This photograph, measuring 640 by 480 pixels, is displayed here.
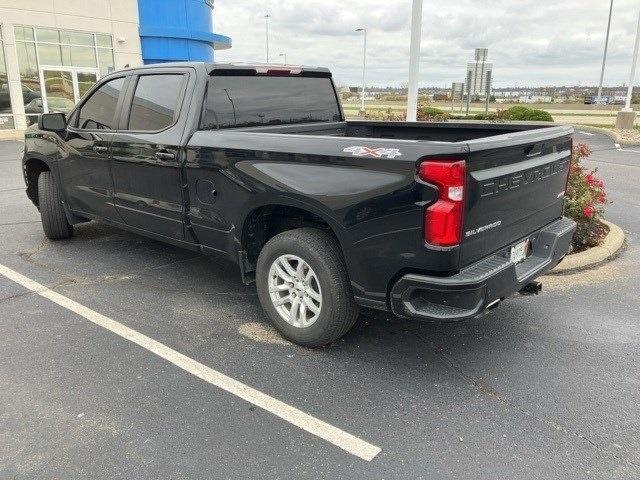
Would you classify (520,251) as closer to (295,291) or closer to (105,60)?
(295,291)

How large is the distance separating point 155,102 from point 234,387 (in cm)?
249

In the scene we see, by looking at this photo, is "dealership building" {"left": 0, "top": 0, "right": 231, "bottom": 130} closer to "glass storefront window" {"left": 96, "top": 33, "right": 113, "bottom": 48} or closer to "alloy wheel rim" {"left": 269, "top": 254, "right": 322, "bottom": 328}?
"glass storefront window" {"left": 96, "top": 33, "right": 113, "bottom": 48}

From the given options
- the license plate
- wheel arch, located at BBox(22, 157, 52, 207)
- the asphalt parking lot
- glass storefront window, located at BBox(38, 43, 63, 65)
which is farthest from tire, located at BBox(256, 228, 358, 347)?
glass storefront window, located at BBox(38, 43, 63, 65)

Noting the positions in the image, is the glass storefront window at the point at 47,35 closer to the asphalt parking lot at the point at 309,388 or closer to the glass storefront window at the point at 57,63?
the glass storefront window at the point at 57,63

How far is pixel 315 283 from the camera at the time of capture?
3.62m

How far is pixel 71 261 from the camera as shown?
220 inches

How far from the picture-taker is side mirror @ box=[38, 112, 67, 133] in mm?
5285

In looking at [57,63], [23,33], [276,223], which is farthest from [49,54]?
[276,223]

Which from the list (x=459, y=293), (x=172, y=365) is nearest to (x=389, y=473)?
(x=459, y=293)

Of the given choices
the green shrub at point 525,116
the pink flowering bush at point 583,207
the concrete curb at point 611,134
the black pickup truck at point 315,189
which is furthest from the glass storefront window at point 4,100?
the pink flowering bush at point 583,207

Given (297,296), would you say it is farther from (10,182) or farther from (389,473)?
(10,182)

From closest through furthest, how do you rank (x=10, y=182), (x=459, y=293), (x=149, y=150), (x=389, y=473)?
(x=389, y=473) < (x=459, y=293) < (x=149, y=150) < (x=10, y=182)

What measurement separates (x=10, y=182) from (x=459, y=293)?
33.8ft

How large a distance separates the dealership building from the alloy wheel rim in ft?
66.9
